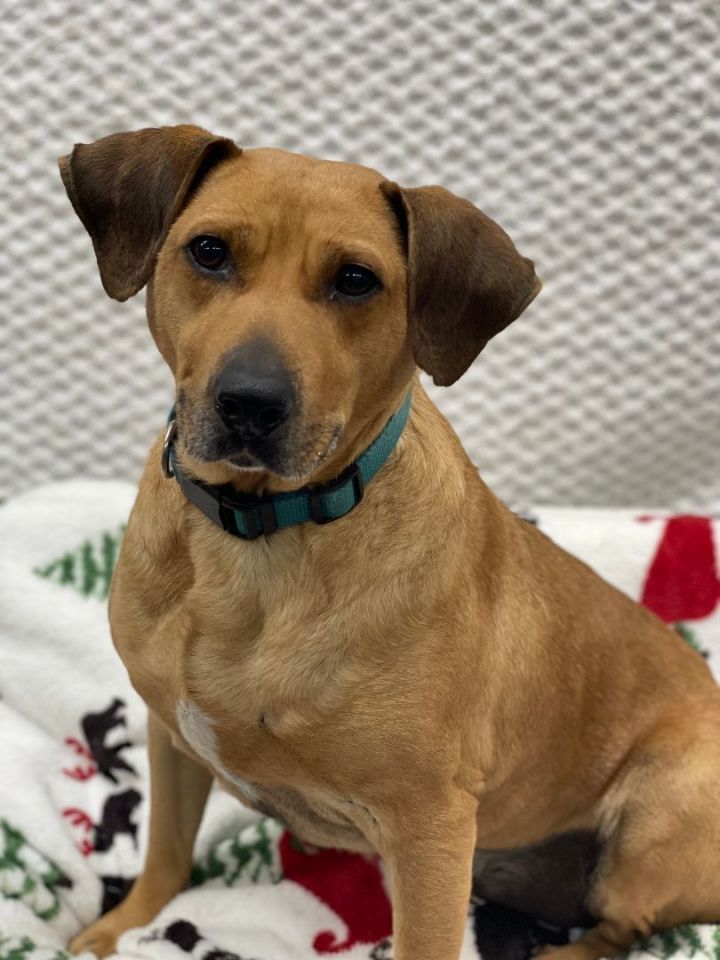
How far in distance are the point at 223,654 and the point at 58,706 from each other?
132 cm

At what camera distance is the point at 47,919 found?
110 inches

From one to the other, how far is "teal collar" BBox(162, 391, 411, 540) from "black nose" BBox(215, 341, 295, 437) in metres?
0.26

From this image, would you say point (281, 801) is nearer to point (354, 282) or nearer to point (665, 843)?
point (665, 843)

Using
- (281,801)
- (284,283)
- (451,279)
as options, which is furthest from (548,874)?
(284,283)

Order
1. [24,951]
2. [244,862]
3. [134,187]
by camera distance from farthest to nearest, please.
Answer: [244,862] → [24,951] → [134,187]

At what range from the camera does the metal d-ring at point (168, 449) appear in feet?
7.23

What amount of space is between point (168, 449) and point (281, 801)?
→ 745 mm

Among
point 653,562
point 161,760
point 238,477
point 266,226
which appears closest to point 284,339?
point 266,226

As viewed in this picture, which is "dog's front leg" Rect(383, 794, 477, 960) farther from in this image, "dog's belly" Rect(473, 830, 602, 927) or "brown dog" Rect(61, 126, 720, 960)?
"dog's belly" Rect(473, 830, 602, 927)

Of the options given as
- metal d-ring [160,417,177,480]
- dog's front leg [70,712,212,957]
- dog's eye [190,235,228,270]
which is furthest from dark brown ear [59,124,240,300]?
dog's front leg [70,712,212,957]

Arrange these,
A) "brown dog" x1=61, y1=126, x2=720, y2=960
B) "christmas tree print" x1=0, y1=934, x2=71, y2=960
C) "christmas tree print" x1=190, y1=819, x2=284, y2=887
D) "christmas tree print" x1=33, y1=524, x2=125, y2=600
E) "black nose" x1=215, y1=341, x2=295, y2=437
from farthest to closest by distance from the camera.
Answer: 1. "christmas tree print" x1=33, y1=524, x2=125, y2=600
2. "christmas tree print" x1=190, y1=819, x2=284, y2=887
3. "christmas tree print" x1=0, y1=934, x2=71, y2=960
4. "brown dog" x1=61, y1=126, x2=720, y2=960
5. "black nose" x1=215, y1=341, x2=295, y2=437

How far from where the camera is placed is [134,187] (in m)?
2.07

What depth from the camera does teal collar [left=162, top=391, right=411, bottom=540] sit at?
83.6 inches

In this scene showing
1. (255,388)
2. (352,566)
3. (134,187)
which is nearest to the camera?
(255,388)
